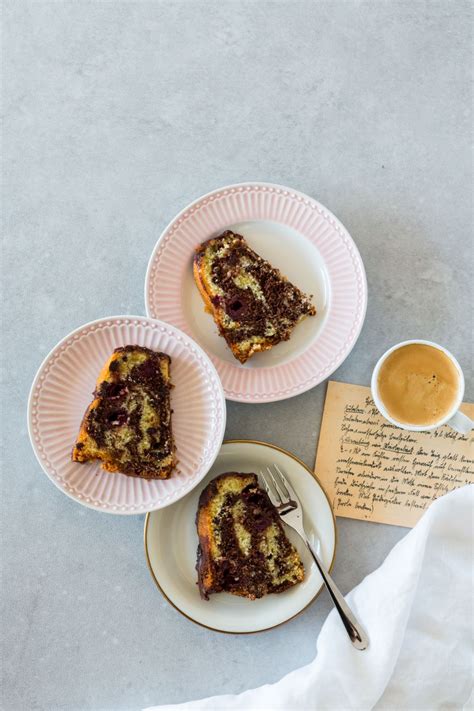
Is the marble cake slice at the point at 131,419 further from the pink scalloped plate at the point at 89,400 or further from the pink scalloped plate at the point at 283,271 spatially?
the pink scalloped plate at the point at 283,271

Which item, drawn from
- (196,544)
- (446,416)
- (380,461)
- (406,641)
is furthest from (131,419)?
(406,641)

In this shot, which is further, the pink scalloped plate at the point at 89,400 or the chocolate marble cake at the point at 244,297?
Answer: the chocolate marble cake at the point at 244,297

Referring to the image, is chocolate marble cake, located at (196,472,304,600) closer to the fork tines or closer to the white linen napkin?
the fork tines

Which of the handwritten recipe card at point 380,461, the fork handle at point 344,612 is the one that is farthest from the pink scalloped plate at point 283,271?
the fork handle at point 344,612

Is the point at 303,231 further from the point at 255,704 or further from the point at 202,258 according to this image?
the point at 255,704

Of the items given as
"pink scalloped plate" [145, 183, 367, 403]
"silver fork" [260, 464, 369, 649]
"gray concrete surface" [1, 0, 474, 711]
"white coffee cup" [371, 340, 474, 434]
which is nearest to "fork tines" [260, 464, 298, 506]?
"silver fork" [260, 464, 369, 649]

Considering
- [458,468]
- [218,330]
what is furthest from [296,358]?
[458,468]
